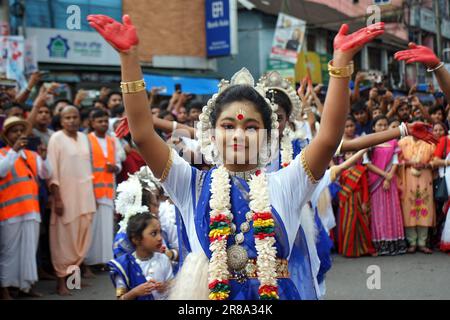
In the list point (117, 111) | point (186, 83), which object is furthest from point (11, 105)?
point (186, 83)

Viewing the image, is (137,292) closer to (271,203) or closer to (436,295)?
(271,203)

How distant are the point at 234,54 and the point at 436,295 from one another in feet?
36.3

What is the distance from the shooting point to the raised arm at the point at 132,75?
7.89 ft

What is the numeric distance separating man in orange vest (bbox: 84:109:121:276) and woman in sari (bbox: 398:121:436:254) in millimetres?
3902

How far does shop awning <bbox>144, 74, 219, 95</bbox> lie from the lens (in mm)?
15680

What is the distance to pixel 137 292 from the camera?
4.09 meters

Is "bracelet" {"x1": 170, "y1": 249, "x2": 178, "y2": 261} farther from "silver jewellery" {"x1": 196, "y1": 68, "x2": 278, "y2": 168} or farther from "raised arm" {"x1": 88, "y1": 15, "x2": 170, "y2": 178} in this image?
"raised arm" {"x1": 88, "y1": 15, "x2": 170, "y2": 178}

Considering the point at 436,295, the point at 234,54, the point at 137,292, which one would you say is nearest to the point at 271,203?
the point at 137,292

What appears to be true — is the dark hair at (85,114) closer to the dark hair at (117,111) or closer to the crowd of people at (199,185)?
the crowd of people at (199,185)

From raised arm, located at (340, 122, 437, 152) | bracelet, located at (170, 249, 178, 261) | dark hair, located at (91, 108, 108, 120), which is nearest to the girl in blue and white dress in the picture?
raised arm, located at (340, 122, 437, 152)

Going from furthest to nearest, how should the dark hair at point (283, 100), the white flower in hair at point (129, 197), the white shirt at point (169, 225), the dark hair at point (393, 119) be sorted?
the dark hair at point (393, 119) → the white shirt at point (169, 225) → the white flower in hair at point (129, 197) → the dark hair at point (283, 100)

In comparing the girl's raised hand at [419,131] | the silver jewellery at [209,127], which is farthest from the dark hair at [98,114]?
the silver jewellery at [209,127]

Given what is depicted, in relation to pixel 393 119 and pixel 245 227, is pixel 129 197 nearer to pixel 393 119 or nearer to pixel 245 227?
pixel 245 227

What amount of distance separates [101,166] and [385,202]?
12.6 ft
